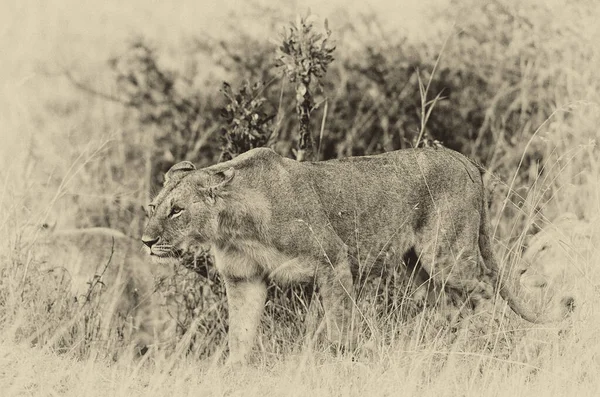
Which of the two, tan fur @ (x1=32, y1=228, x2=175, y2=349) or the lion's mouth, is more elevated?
the lion's mouth

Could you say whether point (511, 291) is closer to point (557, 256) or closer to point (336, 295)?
point (336, 295)

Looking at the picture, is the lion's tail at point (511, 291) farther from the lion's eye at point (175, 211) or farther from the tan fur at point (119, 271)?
the tan fur at point (119, 271)

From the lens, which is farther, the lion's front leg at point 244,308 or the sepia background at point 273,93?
the sepia background at point 273,93

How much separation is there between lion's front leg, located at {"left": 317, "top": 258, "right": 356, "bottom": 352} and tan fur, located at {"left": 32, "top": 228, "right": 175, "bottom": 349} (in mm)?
2281

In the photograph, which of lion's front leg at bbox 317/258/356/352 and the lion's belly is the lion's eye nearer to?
the lion's belly

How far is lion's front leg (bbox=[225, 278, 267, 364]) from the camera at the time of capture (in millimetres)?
7328

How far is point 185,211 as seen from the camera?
6.96 m

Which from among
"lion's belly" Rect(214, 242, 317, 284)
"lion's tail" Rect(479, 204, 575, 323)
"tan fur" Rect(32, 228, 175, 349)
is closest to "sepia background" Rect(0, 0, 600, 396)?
"tan fur" Rect(32, 228, 175, 349)

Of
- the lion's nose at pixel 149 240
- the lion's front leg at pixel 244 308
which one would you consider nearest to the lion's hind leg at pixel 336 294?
the lion's front leg at pixel 244 308

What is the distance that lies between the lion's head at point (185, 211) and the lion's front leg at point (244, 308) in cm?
42

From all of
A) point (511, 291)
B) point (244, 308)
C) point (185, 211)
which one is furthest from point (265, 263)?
point (511, 291)

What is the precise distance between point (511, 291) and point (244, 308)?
1794 mm

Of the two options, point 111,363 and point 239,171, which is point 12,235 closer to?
point 111,363

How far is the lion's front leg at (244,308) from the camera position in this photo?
733cm
